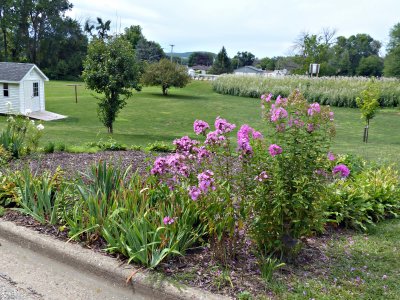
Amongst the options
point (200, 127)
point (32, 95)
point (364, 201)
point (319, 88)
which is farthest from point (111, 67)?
point (319, 88)

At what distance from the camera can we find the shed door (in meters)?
20.3

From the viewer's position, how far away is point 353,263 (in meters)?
3.26

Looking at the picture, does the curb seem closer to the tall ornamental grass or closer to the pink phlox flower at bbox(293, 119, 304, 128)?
the pink phlox flower at bbox(293, 119, 304, 128)

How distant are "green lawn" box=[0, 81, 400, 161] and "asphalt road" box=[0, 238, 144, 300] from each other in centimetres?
813

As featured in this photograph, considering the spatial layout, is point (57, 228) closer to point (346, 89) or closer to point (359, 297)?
point (359, 297)

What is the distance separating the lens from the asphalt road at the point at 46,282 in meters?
2.87

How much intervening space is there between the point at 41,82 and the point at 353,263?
21.5 metres

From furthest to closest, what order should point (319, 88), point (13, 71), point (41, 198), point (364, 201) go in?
1. point (319, 88)
2. point (13, 71)
3. point (364, 201)
4. point (41, 198)

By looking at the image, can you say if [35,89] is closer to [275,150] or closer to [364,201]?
[364,201]

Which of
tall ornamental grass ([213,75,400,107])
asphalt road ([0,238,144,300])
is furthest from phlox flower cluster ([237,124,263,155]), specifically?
tall ornamental grass ([213,75,400,107])

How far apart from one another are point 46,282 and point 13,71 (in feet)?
65.3

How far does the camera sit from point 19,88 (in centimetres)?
1994

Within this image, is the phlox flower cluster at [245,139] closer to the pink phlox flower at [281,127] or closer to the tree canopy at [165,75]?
the pink phlox flower at [281,127]

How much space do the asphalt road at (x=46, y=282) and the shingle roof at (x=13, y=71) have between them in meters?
18.5
